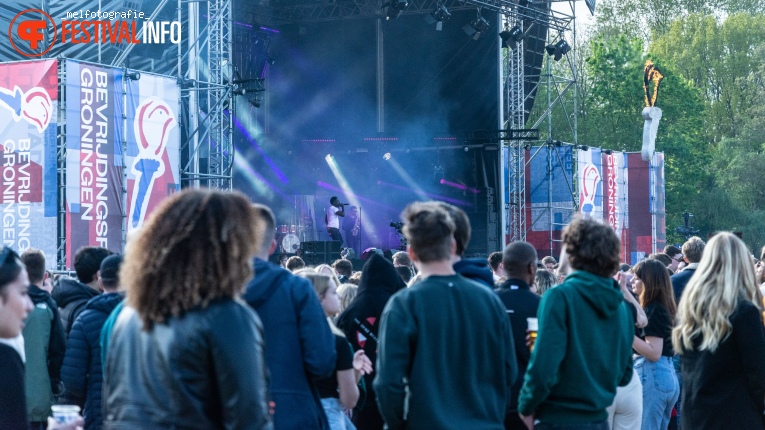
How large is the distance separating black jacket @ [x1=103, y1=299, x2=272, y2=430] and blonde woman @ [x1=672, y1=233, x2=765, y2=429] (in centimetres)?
293

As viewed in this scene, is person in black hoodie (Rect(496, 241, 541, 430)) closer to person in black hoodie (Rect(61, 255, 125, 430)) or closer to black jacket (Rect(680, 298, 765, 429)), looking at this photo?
black jacket (Rect(680, 298, 765, 429))

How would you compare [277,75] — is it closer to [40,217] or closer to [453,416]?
[40,217]

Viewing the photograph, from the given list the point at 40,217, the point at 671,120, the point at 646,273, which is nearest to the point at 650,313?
the point at 646,273

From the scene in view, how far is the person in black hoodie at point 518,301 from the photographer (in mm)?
5301

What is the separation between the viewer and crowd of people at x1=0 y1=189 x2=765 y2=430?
254cm

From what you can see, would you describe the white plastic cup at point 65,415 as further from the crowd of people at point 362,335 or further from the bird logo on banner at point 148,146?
the bird logo on banner at point 148,146

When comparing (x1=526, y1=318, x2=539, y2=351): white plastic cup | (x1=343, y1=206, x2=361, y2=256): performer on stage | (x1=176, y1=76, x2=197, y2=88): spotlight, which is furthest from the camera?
(x1=343, y1=206, x2=361, y2=256): performer on stage

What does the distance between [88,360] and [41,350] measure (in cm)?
56

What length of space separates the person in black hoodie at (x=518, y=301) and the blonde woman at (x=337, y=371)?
79cm

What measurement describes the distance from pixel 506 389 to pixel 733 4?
165 ft

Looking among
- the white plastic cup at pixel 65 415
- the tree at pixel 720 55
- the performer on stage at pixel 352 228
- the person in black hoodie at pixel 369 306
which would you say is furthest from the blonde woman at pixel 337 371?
the tree at pixel 720 55

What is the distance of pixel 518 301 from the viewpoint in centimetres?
534

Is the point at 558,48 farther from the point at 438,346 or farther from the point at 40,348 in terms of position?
the point at 438,346

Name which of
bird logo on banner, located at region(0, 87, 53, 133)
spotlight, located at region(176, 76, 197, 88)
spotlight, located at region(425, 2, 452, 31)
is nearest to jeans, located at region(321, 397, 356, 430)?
bird logo on banner, located at region(0, 87, 53, 133)
